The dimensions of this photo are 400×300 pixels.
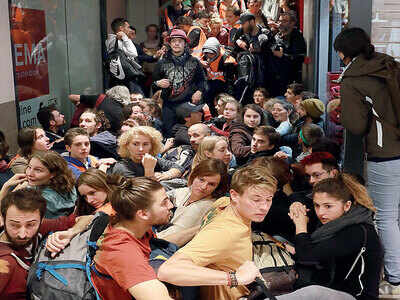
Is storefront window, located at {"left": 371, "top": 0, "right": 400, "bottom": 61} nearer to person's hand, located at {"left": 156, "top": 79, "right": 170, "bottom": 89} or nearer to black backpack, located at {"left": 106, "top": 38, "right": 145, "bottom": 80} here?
person's hand, located at {"left": 156, "top": 79, "right": 170, "bottom": 89}

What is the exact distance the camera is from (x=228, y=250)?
2.58 metres

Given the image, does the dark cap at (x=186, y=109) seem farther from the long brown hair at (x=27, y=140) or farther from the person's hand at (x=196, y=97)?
the long brown hair at (x=27, y=140)

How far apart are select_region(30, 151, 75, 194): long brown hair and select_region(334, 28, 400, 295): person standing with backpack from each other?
1955mm

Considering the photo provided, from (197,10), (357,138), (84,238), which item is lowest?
(84,238)

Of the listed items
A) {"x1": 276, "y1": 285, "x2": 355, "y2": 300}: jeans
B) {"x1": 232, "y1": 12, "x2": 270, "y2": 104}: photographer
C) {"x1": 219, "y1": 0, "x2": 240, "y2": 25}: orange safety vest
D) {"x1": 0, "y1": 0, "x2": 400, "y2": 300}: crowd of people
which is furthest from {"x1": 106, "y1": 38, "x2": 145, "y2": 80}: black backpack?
{"x1": 276, "y1": 285, "x2": 355, "y2": 300}: jeans

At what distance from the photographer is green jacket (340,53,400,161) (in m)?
3.66

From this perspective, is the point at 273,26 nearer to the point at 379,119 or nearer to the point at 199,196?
the point at 379,119

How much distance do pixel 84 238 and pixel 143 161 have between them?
58.8 inches

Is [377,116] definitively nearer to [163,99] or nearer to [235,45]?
[163,99]

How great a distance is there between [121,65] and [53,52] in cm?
95

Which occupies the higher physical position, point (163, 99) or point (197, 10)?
point (197, 10)

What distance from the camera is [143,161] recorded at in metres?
4.48

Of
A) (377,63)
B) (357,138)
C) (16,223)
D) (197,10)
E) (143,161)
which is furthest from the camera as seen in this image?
(197,10)

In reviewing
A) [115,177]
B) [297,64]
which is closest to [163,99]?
[297,64]
